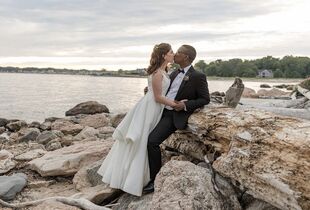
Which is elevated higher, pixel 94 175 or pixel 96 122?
pixel 94 175

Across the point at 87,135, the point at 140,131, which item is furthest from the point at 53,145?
the point at 140,131

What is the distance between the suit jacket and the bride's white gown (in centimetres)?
33

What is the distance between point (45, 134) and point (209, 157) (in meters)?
10.6

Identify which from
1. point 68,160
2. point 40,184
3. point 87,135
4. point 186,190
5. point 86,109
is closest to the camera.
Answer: point 186,190

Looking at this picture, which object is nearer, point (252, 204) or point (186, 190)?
point (186, 190)

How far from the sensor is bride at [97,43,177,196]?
7121mm

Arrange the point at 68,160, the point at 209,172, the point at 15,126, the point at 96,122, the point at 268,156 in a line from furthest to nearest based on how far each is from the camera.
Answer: the point at 15,126
the point at 96,122
the point at 68,160
the point at 209,172
the point at 268,156

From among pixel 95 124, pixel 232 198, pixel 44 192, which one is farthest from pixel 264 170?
pixel 95 124

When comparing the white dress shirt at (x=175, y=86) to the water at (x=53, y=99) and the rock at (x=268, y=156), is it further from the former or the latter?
the water at (x=53, y=99)

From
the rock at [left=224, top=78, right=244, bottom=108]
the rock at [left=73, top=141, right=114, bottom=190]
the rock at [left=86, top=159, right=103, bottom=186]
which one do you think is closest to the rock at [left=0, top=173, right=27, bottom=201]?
the rock at [left=73, top=141, right=114, bottom=190]

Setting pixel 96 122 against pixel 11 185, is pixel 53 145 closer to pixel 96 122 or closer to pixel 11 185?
pixel 11 185

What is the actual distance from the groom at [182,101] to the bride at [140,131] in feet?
0.40

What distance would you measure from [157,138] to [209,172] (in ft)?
3.49

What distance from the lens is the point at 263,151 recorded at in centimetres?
555
